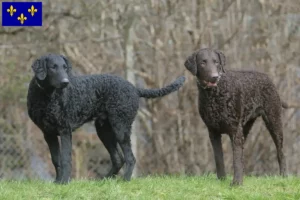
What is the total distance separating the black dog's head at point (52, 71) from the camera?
669cm

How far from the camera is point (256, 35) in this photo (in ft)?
32.9

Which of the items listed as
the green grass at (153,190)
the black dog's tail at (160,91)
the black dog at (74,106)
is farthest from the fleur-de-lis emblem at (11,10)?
the green grass at (153,190)

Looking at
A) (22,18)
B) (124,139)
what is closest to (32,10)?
(22,18)

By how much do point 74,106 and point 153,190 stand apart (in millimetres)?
1289

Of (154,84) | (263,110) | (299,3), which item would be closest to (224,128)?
(263,110)

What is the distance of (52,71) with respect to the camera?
22.2ft

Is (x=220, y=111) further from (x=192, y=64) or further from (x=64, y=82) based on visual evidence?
(x=64, y=82)

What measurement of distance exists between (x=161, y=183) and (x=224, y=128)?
35.6 inches

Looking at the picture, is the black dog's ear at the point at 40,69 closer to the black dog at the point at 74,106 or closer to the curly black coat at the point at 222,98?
the black dog at the point at 74,106

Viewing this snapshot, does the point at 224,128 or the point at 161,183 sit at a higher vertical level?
the point at 224,128

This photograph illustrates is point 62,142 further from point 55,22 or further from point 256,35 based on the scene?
point 256,35

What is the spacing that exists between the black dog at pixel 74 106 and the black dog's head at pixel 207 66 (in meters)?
0.57

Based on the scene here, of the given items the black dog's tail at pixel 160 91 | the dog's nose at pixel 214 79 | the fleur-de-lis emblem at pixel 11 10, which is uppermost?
the fleur-de-lis emblem at pixel 11 10

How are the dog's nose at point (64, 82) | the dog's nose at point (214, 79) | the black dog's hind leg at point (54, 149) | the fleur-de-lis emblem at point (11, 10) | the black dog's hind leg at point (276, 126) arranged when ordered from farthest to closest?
the fleur-de-lis emblem at point (11, 10) → the black dog's hind leg at point (276, 126) → the black dog's hind leg at point (54, 149) → the dog's nose at point (214, 79) → the dog's nose at point (64, 82)
